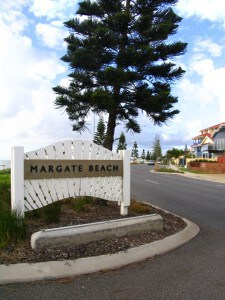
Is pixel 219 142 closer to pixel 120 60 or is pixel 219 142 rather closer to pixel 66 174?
pixel 120 60

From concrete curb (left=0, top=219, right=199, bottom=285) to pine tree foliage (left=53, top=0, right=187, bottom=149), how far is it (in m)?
3.92

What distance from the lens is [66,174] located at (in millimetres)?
6738

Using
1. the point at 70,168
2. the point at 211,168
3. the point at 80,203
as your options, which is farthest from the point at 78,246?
the point at 211,168

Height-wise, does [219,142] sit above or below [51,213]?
above

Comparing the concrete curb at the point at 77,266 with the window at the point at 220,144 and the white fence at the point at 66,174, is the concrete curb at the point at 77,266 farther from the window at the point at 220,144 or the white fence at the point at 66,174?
the window at the point at 220,144

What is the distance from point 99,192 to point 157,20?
5102 mm

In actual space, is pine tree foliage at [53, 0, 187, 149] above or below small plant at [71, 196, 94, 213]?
above

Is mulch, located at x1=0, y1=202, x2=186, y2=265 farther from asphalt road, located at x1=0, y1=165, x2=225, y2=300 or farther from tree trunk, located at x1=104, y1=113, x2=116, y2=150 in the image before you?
tree trunk, located at x1=104, y1=113, x2=116, y2=150

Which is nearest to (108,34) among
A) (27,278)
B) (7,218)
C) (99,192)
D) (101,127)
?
(101,127)

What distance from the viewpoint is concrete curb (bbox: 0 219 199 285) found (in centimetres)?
448

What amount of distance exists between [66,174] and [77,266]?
2.16 meters

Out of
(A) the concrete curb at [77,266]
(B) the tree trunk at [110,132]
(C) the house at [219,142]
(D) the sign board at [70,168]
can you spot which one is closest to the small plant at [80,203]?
(D) the sign board at [70,168]

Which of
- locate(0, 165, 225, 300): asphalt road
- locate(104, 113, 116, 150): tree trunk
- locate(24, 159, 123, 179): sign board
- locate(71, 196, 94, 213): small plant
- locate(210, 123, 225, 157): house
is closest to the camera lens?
locate(0, 165, 225, 300): asphalt road

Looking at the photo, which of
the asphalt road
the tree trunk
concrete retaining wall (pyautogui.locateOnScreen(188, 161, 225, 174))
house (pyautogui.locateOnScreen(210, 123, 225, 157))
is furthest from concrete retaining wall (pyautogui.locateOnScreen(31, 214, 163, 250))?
house (pyautogui.locateOnScreen(210, 123, 225, 157))
